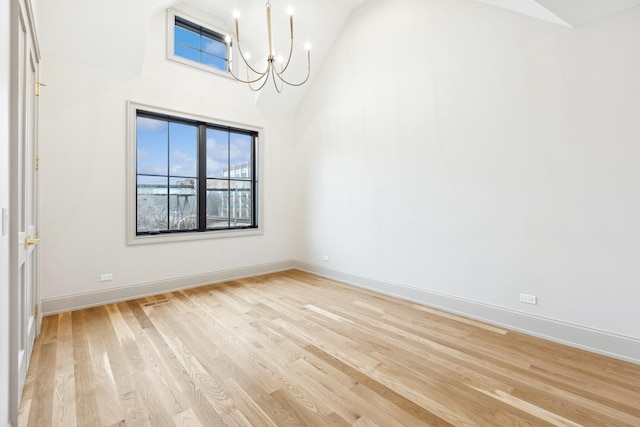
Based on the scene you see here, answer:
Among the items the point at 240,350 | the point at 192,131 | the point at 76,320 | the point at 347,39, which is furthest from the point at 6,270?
the point at 347,39

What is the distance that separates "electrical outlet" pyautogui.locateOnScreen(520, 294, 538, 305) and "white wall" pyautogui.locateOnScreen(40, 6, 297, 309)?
154 inches

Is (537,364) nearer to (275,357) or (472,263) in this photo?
(472,263)

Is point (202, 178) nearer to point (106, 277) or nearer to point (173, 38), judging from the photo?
point (106, 277)

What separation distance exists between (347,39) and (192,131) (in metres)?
2.71

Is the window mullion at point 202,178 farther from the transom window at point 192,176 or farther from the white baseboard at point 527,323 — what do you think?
the white baseboard at point 527,323

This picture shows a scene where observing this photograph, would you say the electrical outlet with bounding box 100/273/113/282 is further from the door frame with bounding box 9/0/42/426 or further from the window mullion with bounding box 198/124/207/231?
the door frame with bounding box 9/0/42/426

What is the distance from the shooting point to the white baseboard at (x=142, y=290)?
335 centimetres

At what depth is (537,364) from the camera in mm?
2348

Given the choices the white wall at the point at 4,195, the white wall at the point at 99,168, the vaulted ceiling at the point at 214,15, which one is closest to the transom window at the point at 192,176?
the white wall at the point at 99,168

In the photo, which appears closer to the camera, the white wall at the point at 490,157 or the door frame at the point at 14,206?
the door frame at the point at 14,206

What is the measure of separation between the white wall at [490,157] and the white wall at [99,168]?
2129 mm

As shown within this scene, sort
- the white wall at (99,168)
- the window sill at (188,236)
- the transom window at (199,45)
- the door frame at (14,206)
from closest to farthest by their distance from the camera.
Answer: the door frame at (14,206) < the white wall at (99,168) < the window sill at (188,236) < the transom window at (199,45)

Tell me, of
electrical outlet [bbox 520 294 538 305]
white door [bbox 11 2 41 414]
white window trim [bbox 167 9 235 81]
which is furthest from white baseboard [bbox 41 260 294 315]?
electrical outlet [bbox 520 294 538 305]

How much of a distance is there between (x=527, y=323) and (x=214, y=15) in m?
5.69
